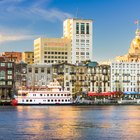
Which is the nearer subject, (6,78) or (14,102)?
(14,102)

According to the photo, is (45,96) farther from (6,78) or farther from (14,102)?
(6,78)

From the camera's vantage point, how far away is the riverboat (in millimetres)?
172375

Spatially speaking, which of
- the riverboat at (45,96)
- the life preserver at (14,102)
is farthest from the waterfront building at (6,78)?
the riverboat at (45,96)

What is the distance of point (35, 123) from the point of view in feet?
321

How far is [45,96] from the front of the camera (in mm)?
172375

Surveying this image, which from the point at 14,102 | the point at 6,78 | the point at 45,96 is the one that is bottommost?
the point at 14,102

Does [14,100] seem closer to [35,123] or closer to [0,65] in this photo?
[0,65]

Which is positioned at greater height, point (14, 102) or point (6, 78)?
point (6, 78)

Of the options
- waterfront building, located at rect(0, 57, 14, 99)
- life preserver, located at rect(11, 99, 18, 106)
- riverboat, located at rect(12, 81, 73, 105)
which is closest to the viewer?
riverboat, located at rect(12, 81, 73, 105)

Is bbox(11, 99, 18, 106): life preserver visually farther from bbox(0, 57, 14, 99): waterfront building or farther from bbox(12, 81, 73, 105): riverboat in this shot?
bbox(0, 57, 14, 99): waterfront building

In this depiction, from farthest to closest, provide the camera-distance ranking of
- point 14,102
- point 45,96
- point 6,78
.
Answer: point 6,78, point 14,102, point 45,96

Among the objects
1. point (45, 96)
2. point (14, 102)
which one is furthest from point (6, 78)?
point (45, 96)

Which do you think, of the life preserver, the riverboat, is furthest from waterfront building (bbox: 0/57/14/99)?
the riverboat

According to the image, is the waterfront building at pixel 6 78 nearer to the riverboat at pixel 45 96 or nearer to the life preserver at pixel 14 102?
the life preserver at pixel 14 102
